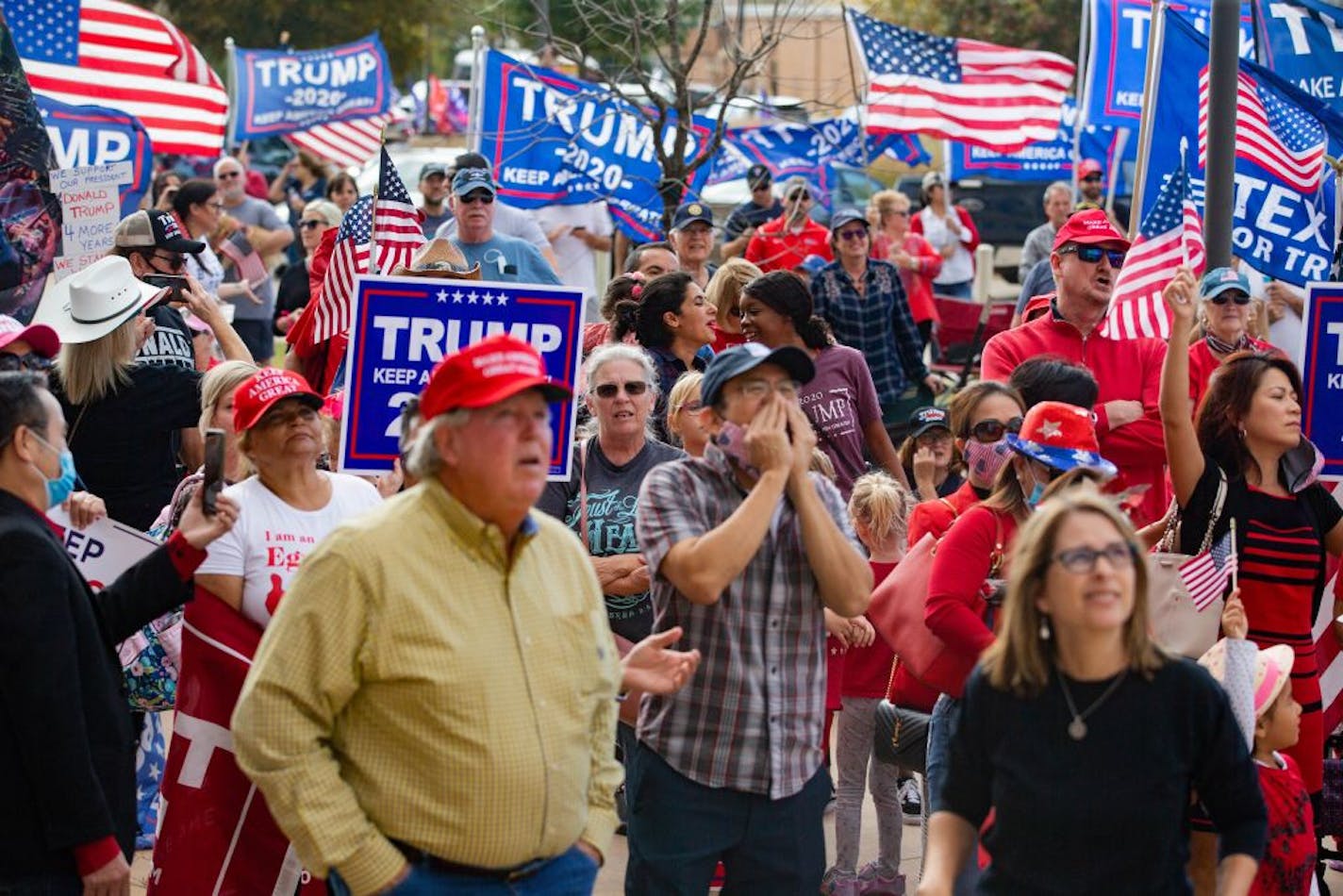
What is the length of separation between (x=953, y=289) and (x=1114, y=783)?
1694cm

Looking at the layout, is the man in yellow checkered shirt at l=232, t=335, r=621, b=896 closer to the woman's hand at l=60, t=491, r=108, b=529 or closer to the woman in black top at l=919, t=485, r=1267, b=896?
the woman in black top at l=919, t=485, r=1267, b=896

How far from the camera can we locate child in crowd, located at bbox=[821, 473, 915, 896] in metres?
6.83

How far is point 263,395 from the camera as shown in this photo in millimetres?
5504

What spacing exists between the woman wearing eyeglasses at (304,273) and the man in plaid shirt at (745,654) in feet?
26.8

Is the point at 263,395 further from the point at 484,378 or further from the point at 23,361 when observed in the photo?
the point at 484,378

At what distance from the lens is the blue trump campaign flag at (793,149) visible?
742 inches

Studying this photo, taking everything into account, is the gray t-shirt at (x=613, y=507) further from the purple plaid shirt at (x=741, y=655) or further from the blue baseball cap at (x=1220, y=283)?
the blue baseball cap at (x=1220, y=283)

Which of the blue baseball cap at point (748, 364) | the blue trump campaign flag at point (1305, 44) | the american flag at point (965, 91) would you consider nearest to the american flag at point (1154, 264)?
the blue trump campaign flag at point (1305, 44)

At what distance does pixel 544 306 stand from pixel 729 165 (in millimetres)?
12987

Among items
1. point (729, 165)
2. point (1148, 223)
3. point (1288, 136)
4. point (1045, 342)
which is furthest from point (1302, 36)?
point (729, 165)

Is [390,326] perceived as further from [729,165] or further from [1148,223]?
[729,165]

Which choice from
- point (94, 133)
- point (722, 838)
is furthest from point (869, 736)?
point (94, 133)

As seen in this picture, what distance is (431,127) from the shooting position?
156 feet

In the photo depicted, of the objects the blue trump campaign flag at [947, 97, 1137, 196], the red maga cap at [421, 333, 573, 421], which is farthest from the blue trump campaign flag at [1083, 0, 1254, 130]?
the red maga cap at [421, 333, 573, 421]
